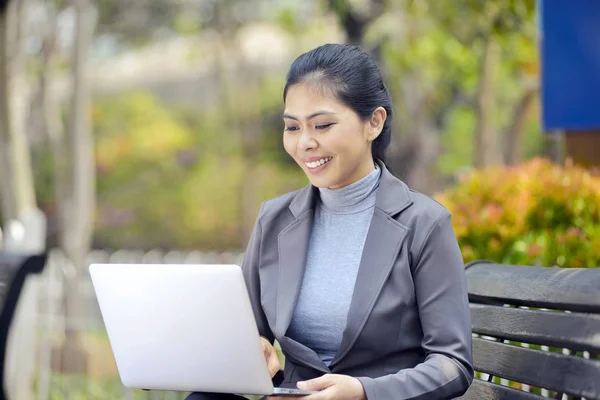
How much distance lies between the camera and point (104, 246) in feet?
65.2

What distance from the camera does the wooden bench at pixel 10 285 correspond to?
9.39ft

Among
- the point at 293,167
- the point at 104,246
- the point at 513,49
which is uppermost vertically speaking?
the point at 513,49

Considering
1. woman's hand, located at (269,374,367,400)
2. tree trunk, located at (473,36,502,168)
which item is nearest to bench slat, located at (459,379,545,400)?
woman's hand, located at (269,374,367,400)

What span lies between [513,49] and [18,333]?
20.5 feet

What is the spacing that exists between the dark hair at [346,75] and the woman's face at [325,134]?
17 mm

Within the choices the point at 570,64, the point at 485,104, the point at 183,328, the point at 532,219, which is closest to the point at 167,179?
the point at 485,104

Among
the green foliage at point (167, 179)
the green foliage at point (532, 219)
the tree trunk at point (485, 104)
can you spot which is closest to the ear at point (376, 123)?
the green foliage at point (532, 219)

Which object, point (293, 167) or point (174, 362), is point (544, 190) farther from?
point (293, 167)

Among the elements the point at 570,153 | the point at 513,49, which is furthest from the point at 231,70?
the point at 570,153

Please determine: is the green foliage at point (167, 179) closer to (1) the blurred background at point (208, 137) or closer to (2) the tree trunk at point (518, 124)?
(1) the blurred background at point (208, 137)

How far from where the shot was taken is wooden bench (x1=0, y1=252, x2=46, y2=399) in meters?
2.86

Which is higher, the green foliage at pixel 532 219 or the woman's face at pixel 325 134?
the woman's face at pixel 325 134

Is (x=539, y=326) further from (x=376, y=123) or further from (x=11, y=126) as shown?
(x=11, y=126)

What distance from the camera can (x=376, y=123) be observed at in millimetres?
2432
